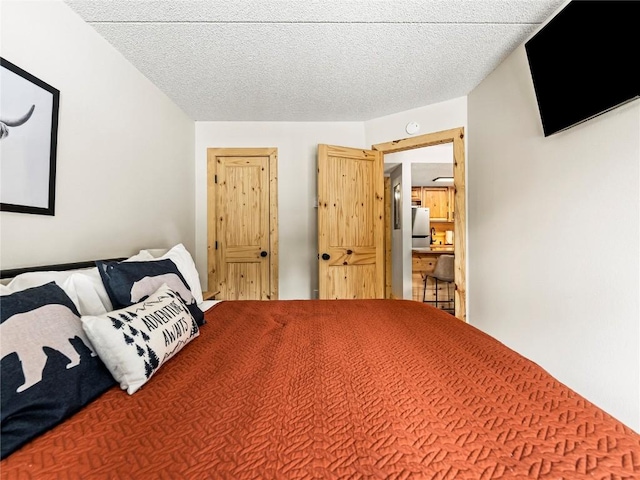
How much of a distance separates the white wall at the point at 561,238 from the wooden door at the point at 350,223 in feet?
3.38

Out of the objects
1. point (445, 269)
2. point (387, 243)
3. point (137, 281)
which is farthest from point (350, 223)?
point (137, 281)

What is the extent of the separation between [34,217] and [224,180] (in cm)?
200

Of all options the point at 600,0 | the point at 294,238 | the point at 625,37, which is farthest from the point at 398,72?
the point at 294,238

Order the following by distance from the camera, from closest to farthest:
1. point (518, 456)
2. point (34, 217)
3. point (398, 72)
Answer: point (518, 456)
point (34, 217)
point (398, 72)

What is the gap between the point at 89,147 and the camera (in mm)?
1629

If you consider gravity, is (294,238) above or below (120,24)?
below

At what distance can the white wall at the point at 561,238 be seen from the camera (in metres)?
1.28

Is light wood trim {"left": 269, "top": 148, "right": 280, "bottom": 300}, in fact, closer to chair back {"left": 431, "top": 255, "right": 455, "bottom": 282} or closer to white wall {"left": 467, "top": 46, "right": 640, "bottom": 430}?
white wall {"left": 467, "top": 46, "right": 640, "bottom": 430}

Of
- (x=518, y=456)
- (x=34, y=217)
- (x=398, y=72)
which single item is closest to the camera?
(x=518, y=456)

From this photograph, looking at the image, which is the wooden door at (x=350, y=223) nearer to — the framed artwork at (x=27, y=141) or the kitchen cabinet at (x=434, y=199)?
the framed artwork at (x=27, y=141)

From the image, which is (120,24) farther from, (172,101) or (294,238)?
(294,238)

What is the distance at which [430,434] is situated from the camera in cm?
62

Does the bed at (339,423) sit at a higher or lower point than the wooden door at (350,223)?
lower

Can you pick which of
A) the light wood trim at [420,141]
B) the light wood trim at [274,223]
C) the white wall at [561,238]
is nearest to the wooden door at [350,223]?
the light wood trim at [420,141]
